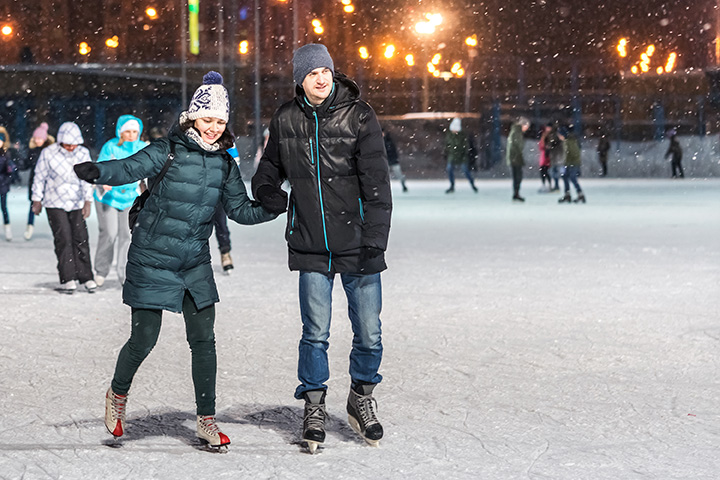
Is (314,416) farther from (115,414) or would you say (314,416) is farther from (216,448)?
(115,414)

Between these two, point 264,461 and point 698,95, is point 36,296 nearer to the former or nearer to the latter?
point 264,461

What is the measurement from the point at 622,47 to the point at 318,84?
143 feet

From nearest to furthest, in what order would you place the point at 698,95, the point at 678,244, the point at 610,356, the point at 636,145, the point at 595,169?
1. the point at 610,356
2. the point at 678,244
3. the point at 595,169
4. the point at 636,145
5. the point at 698,95

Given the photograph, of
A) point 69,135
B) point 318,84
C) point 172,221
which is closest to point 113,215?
point 69,135

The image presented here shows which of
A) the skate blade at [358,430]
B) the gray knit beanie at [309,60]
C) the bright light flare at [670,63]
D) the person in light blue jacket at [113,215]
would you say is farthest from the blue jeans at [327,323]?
the bright light flare at [670,63]

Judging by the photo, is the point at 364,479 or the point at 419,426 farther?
the point at 419,426

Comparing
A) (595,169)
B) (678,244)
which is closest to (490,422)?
(678,244)

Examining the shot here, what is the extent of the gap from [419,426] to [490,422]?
279 millimetres

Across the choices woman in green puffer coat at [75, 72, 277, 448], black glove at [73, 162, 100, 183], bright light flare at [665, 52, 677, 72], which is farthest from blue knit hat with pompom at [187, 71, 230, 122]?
bright light flare at [665, 52, 677, 72]

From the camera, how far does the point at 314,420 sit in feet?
12.2

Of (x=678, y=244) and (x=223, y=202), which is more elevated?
(x=223, y=202)

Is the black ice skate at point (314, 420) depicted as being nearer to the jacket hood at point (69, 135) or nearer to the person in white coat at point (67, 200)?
the person in white coat at point (67, 200)

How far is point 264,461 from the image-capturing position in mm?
3531

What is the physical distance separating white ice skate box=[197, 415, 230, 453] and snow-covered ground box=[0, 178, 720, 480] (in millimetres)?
56
